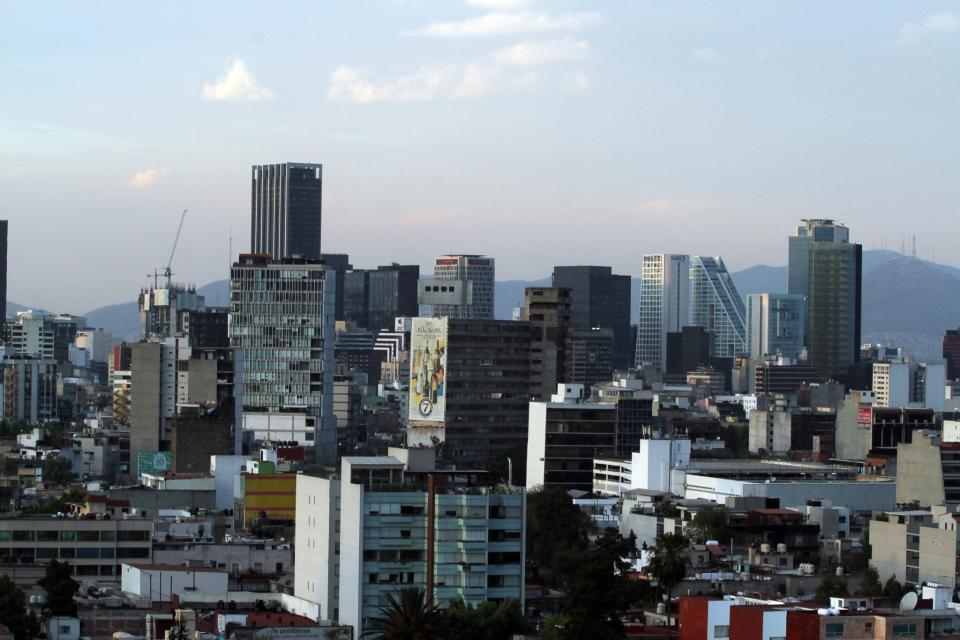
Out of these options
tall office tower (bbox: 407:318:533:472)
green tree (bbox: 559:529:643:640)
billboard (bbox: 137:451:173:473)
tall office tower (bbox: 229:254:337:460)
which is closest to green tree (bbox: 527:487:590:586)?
green tree (bbox: 559:529:643:640)

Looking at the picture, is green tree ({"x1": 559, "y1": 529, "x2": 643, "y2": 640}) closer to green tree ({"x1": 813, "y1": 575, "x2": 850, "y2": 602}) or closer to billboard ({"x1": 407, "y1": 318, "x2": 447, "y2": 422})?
green tree ({"x1": 813, "y1": 575, "x2": 850, "y2": 602})

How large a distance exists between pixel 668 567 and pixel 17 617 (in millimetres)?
26959

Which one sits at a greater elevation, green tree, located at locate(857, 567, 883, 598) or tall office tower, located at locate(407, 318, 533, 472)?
tall office tower, located at locate(407, 318, 533, 472)

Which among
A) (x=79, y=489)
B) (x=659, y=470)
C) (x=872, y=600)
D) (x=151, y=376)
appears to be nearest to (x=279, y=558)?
(x=872, y=600)

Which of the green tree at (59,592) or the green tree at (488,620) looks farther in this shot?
the green tree at (59,592)

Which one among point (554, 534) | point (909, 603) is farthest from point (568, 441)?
point (909, 603)

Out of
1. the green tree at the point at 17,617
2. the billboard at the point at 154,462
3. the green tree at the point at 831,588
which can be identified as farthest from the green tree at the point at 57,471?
the green tree at the point at 17,617

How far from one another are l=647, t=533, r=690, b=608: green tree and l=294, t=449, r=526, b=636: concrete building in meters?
12.0

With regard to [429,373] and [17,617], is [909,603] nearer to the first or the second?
[17,617]

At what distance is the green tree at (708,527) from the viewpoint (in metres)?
112

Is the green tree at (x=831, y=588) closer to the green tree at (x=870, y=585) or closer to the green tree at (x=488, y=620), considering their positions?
the green tree at (x=870, y=585)

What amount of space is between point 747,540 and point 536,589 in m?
25.2

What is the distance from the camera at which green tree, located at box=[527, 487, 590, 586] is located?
338ft

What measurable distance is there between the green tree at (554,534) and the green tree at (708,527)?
5.20 metres
